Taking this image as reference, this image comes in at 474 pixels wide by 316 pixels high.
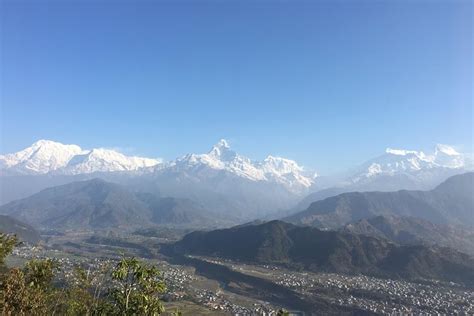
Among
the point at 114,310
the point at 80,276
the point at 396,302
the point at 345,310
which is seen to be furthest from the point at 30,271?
the point at 396,302

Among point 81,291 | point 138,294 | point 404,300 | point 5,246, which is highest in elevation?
point 5,246

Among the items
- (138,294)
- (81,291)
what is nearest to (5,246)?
(81,291)

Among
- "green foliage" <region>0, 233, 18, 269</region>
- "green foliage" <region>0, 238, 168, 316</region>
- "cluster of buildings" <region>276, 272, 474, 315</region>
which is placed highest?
"green foliage" <region>0, 233, 18, 269</region>

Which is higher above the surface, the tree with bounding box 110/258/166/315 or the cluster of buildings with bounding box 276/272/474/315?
the tree with bounding box 110/258/166/315

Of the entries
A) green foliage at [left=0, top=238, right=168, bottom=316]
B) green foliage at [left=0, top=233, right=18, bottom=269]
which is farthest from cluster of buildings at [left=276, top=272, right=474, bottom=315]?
green foliage at [left=0, top=233, right=18, bottom=269]

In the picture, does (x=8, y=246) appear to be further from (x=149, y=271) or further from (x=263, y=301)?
(x=263, y=301)

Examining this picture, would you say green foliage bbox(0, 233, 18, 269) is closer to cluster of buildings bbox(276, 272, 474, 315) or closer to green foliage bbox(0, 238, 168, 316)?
green foliage bbox(0, 238, 168, 316)

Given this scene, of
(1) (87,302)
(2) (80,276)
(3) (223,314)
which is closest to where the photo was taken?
(2) (80,276)

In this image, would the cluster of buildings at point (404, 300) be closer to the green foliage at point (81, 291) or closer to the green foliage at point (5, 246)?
the green foliage at point (81, 291)

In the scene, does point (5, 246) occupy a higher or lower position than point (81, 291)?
higher

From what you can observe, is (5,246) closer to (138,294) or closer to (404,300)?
(138,294)

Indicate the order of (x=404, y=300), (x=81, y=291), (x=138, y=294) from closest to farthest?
1. (x=138, y=294)
2. (x=81, y=291)
3. (x=404, y=300)
